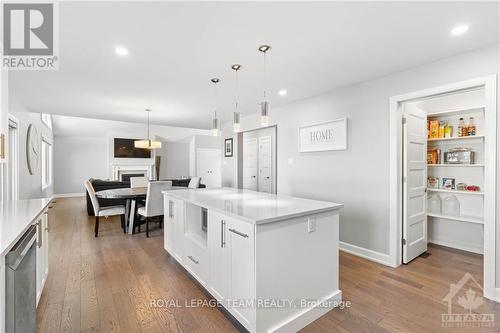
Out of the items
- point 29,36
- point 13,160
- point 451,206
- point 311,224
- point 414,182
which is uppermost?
point 29,36

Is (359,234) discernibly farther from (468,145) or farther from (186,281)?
(186,281)

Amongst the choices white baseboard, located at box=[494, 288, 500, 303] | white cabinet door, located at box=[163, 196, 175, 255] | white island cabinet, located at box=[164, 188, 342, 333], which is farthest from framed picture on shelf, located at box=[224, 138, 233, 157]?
white baseboard, located at box=[494, 288, 500, 303]

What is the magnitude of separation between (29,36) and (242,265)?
8.09 ft

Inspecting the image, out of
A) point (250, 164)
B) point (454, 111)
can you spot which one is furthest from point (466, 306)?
point (250, 164)

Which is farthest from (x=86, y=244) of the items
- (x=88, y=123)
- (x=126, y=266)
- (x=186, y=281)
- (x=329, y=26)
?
(x=88, y=123)

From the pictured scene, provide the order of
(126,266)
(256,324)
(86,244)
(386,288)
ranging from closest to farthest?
(256,324) < (386,288) < (126,266) < (86,244)

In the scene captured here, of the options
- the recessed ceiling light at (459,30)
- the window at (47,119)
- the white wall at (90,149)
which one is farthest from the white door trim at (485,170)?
the window at (47,119)

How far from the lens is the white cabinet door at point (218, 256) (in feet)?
6.04

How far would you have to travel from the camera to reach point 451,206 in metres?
3.32

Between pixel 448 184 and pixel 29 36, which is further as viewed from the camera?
pixel 448 184

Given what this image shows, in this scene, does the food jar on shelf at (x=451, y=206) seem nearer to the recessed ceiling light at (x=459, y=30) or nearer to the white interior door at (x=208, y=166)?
the recessed ceiling light at (x=459, y=30)

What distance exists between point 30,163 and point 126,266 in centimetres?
360

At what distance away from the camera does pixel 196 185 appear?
5086 millimetres

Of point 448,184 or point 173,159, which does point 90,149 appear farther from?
point 448,184
